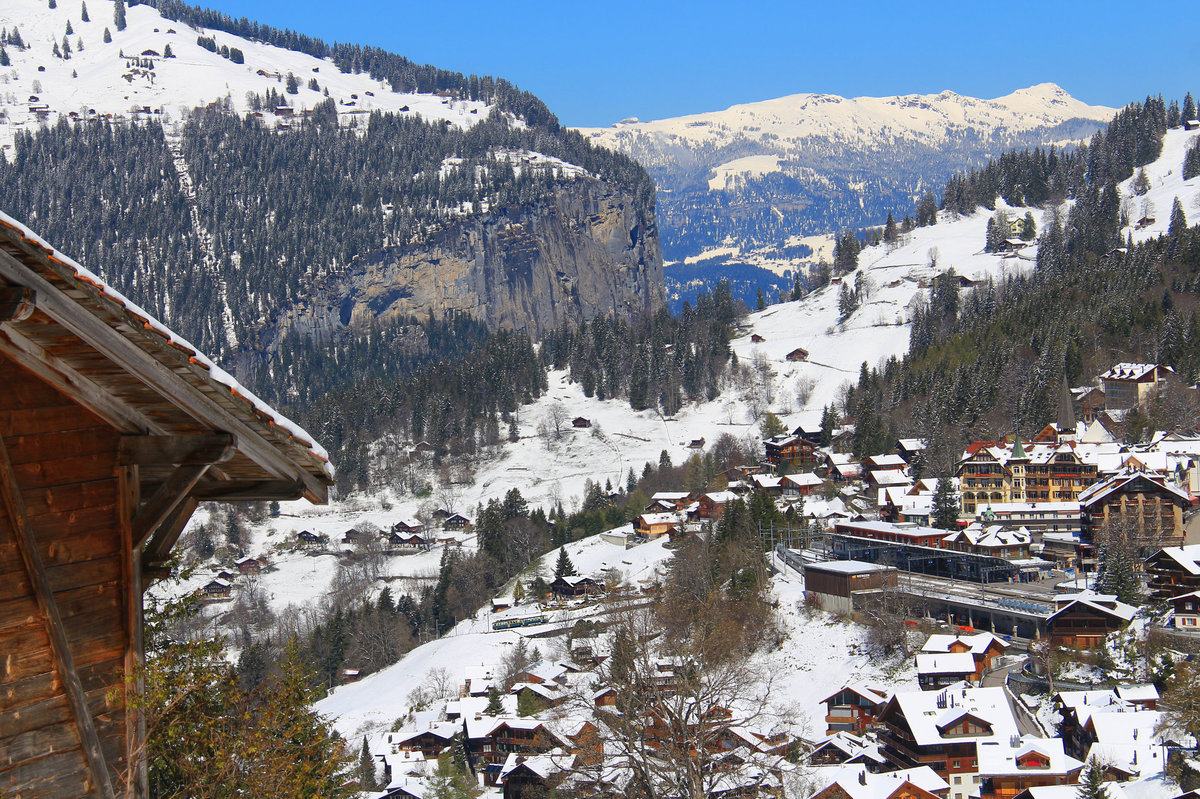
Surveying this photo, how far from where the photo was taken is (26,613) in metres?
4.72

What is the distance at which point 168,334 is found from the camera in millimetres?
4727

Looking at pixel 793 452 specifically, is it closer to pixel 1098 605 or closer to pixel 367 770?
pixel 1098 605

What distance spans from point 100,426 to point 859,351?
5637 inches

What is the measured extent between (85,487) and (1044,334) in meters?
118

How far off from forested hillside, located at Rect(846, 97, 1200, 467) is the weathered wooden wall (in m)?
90.8

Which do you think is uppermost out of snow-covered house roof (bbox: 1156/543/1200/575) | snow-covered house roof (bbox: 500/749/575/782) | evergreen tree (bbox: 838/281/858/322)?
evergreen tree (bbox: 838/281/858/322)

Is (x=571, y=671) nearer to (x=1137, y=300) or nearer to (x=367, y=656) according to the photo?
(x=367, y=656)

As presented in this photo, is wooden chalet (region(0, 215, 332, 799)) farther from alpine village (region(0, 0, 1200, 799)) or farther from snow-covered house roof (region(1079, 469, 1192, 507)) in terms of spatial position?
snow-covered house roof (region(1079, 469, 1192, 507))

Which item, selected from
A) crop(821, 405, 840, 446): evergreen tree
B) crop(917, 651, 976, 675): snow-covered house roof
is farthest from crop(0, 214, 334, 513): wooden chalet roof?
crop(821, 405, 840, 446): evergreen tree

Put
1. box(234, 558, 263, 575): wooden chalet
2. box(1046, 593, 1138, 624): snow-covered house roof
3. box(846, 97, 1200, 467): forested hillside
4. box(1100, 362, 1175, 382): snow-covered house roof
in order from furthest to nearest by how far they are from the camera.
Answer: box(846, 97, 1200, 467): forested hillside
box(234, 558, 263, 575): wooden chalet
box(1100, 362, 1175, 382): snow-covered house roof
box(1046, 593, 1138, 624): snow-covered house roof

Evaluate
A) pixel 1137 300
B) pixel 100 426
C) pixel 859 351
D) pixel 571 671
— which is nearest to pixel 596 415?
pixel 859 351

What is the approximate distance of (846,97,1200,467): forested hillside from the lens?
326 feet

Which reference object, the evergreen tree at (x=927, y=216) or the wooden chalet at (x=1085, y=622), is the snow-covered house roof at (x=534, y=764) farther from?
the evergreen tree at (x=927, y=216)

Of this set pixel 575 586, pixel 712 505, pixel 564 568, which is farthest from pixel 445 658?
pixel 712 505
